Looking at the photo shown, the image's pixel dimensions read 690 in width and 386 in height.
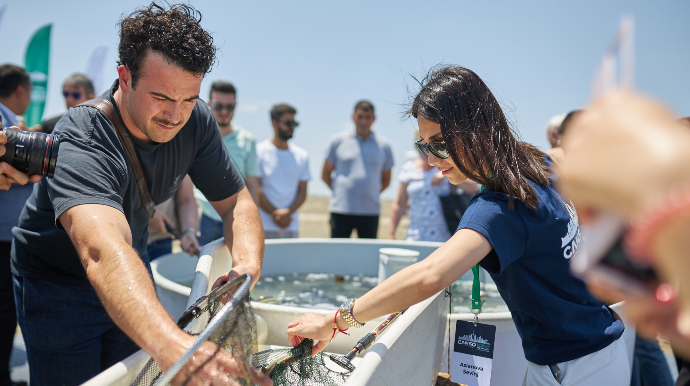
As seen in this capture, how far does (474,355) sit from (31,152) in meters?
2.01

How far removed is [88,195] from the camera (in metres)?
1.75

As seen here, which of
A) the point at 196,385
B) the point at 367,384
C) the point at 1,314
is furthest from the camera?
the point at 1,314

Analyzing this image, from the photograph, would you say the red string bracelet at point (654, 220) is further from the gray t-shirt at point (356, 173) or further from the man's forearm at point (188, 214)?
the gray t-shirt at point (356, 173)

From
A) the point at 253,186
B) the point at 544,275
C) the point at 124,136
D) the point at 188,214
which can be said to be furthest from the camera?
the point at 253,186

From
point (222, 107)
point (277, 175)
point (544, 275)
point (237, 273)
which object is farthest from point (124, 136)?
point (277, 175)

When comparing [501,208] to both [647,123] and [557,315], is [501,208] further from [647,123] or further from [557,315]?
[647,123]

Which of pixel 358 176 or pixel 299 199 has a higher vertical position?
pixel 358 176

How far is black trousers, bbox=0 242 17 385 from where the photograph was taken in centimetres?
339

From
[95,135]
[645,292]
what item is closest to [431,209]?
[95,135]

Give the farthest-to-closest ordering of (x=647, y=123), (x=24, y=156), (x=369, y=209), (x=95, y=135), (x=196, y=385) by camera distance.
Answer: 1. (x=369, y=209)
2. (x=95, y=135)
3. (x=24, y=156)
4. (x=196, y=385)
5. (x=647, y=123)

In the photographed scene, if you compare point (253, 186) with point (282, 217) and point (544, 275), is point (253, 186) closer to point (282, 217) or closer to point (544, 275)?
point (282, 217)

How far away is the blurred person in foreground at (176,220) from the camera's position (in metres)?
4.16

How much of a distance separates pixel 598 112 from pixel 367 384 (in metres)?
1.17

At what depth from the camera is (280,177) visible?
585 centimetres
